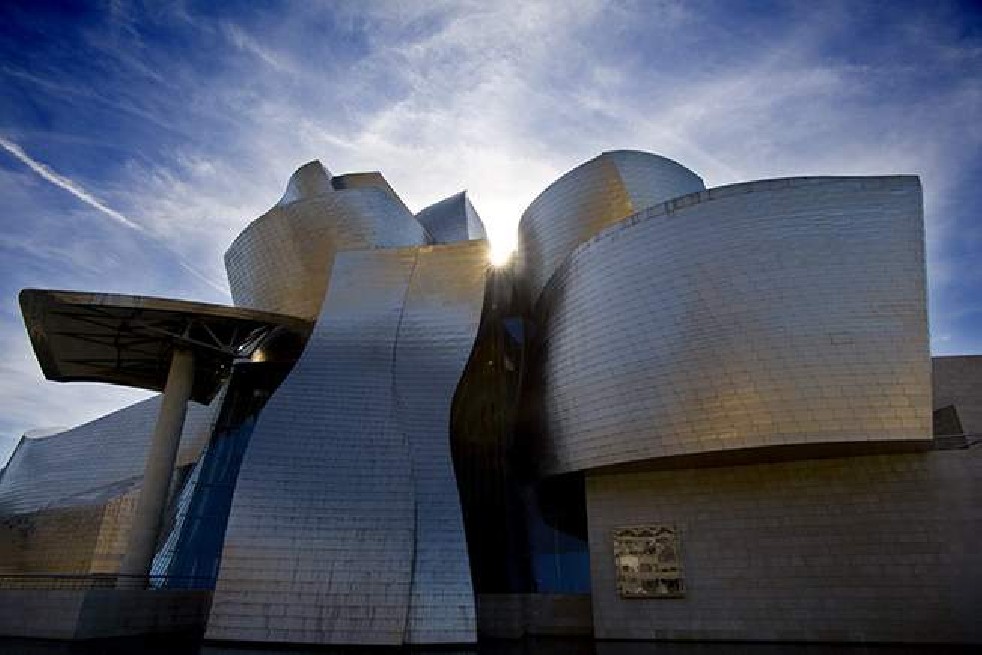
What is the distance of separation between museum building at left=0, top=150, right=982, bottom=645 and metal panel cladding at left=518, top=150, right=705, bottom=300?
12.6 feet

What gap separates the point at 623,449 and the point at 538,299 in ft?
26.5

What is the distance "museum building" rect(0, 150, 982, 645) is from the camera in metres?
11.2

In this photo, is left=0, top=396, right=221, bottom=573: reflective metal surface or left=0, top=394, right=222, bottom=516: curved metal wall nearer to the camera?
left=0, top=396, right=221, bottom=573: reflective metal surface

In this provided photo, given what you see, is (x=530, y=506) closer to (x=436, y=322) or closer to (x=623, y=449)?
(x=623, y=449)

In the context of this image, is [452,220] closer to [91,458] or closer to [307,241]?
[307,241]

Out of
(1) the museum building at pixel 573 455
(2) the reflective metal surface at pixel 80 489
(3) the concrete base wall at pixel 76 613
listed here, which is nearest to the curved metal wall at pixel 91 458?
(2) the reflective metal surface at pixel 80 489

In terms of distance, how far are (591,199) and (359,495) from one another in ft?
45.8

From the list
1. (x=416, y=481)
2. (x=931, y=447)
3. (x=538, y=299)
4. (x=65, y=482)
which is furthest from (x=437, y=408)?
(x=65, y=482)

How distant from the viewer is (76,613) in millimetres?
10219

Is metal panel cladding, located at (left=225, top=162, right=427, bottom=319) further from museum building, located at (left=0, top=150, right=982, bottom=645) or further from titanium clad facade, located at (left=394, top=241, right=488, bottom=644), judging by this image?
titanium clad facade, located at (left=394, top=241, right=488, bottom=644)

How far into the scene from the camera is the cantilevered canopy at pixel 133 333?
44.7 ft

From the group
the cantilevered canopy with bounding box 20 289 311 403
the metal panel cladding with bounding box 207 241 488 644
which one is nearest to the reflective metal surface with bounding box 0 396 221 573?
the cantilevered canopy with bounding box 20 289 311 403

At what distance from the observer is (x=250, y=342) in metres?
16.6

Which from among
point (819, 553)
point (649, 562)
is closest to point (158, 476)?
point (649, 562)
